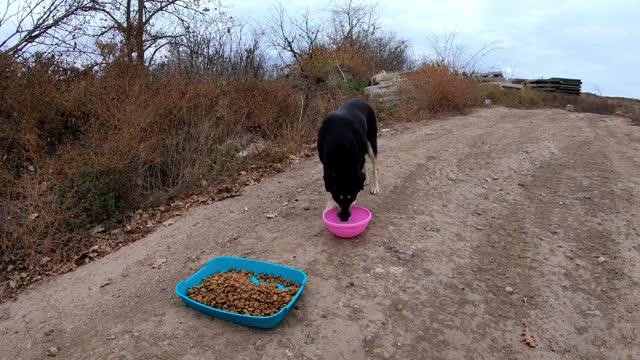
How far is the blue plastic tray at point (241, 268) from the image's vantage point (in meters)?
3.07

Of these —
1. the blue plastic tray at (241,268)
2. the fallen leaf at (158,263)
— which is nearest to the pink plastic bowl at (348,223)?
the blue plastic tray at (241,268)

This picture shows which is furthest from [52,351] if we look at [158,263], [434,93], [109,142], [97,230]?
[434,93]

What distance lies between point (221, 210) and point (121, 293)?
5.30ft

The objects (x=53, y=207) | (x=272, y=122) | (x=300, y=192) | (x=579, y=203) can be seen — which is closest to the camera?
(x=53, y=207)

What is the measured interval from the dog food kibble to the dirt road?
125 mm

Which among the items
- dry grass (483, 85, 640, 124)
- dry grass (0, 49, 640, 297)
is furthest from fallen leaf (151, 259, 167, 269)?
dry grass (483, 85, 640, 124)

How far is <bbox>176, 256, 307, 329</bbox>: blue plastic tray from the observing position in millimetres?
3071

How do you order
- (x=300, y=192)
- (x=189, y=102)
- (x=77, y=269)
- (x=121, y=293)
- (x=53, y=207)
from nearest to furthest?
1. (x=121, y=293)
2. (x=77, y=269)
3. (x=53, y=207)
4. (x=300, y=192)
5. (x=189, y=102)

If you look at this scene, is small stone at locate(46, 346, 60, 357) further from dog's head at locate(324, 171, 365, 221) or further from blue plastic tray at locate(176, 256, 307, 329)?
dog's head at locate(324, 171, 365, 221)

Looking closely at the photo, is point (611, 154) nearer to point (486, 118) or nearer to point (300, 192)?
point (486, 118)

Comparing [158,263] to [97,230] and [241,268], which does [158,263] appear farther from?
[97,230]

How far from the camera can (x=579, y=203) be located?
16.9 feet

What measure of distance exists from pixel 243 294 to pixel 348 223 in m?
1.28

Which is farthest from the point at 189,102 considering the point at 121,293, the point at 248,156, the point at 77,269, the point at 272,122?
the point at 121,293
